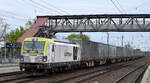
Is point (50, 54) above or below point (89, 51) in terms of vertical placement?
above

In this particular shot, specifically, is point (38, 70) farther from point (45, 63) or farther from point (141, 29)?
point (141, 29)

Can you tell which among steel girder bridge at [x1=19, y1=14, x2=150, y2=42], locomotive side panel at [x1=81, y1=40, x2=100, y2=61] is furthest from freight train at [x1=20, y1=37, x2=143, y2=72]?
steel girder bridge at [x1=19, y1=14, x2=150, y2=42]

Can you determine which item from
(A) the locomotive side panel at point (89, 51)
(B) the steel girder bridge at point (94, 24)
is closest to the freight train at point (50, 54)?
(A) the locomotive side panel at point (89, 51)

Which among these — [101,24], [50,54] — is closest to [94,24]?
[101,24]

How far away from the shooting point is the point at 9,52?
52312 mm

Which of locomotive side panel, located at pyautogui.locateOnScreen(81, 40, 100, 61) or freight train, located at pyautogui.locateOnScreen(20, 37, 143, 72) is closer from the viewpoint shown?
freight train, located at pyautogui.locateOnScreen(20, 37, 143, 72)

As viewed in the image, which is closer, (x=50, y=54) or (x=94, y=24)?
(x=50, y=54)

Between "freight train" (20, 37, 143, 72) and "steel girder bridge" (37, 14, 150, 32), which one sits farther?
"steel girder bridge" (37, 14, 150, 32)

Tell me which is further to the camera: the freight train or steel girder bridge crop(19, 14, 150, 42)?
steel girder bridge crop(19, 14, 150, 42)

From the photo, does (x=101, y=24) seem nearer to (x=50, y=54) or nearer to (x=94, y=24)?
(x=94, y=24)

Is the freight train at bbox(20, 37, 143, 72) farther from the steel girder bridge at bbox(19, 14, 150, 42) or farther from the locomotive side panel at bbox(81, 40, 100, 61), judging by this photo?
the steel girder bridge at bbox(19, 14, 150, 42)

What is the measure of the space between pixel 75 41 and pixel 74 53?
7.76ft

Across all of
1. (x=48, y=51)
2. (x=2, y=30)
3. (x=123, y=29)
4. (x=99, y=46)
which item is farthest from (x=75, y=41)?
(x=2, y=30)

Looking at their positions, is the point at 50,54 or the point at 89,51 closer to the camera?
the point at 50,54
